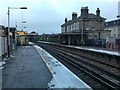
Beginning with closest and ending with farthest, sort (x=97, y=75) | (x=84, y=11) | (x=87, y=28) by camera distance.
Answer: (x=97, y=75), (x=87, y=28), (x=84, y=11)

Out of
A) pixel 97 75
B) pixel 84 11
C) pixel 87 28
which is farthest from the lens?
pixel 84 11

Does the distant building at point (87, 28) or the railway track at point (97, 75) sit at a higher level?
the distant building at point (87, 28)

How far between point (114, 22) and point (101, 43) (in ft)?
129

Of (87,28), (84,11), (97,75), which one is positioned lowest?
(97,75)

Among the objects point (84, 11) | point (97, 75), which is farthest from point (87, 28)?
point (97, 75)

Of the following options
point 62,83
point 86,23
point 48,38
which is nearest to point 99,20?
point 86,23

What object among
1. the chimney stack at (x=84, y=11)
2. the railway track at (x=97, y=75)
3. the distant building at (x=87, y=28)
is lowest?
the railway track at (x=97, y=75)

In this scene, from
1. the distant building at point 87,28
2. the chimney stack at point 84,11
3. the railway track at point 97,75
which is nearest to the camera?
the railway track at point 97,75

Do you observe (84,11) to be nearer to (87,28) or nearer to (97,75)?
(87,28)

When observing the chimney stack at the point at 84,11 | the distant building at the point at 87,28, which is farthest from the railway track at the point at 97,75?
the chimney stack at the point at 84,11

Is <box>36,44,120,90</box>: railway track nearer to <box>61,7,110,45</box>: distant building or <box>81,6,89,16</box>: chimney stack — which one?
<box>61,7,110,45</box>: distant building

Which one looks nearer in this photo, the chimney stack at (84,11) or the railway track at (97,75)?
the railway track at (97,75)

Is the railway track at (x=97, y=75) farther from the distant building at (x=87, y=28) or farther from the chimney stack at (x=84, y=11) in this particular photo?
the chimney stack at (x=84, y=11)

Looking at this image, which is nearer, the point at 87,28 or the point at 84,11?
the point at 87,28
